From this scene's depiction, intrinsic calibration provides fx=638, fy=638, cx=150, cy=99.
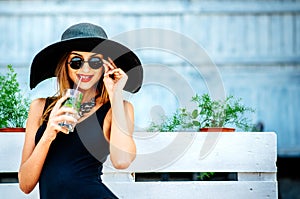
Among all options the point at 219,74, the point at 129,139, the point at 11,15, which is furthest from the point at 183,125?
the point at 11,15

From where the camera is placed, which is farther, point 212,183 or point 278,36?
point 278,36

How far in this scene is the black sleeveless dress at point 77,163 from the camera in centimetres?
269

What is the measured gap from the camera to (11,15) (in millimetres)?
7664

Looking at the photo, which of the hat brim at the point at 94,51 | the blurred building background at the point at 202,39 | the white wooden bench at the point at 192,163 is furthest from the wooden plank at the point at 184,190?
the blurred building background at the point at 202,39

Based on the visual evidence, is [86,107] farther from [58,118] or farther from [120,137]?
[58,118]

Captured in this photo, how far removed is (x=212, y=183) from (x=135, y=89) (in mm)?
841

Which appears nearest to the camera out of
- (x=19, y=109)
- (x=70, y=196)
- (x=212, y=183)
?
(x=70, y=196)

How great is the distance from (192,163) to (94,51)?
1083 millimetres

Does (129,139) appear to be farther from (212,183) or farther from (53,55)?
(212,183)

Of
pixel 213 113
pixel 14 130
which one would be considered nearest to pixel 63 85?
pixel 14 130

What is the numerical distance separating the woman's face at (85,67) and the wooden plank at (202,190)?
36.3 inches

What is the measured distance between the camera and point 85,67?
9.13ft

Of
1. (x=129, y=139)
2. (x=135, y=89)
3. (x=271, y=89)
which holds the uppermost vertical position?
(x=271, y=89)

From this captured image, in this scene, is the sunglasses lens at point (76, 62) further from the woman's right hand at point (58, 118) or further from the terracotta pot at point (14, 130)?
the terracotta pot at point (14, 130)
